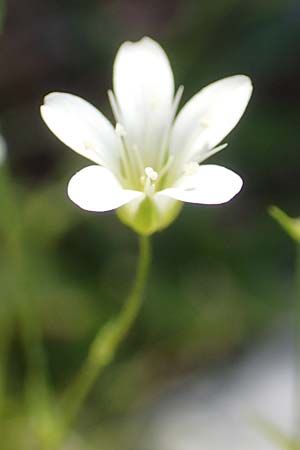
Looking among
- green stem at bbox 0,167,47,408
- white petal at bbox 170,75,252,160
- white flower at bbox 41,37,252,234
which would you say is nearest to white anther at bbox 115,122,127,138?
white flower at bbox 41,37,252,234

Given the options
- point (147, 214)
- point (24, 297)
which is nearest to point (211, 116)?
point (147, 214)

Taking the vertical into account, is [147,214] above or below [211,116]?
below

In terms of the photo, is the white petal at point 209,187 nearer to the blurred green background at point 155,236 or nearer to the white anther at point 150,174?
the white anther at point 150,174

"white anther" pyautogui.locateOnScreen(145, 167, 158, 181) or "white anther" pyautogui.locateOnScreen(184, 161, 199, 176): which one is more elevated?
"white anther" pyautogui.locateOnScreen(145, 167, 158, 181)

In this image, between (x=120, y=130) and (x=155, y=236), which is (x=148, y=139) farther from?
(x=155, y=236)

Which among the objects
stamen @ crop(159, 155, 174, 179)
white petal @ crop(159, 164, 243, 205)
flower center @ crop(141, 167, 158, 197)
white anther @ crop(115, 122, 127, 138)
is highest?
white anther @ crop(115, 122, 127, 138)

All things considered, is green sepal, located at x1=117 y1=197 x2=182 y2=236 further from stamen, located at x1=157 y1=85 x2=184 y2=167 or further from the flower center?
stamen, located at x1=157 y1=85 x2=184 y2=167

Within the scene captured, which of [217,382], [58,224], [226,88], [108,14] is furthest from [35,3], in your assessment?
[226,88]
